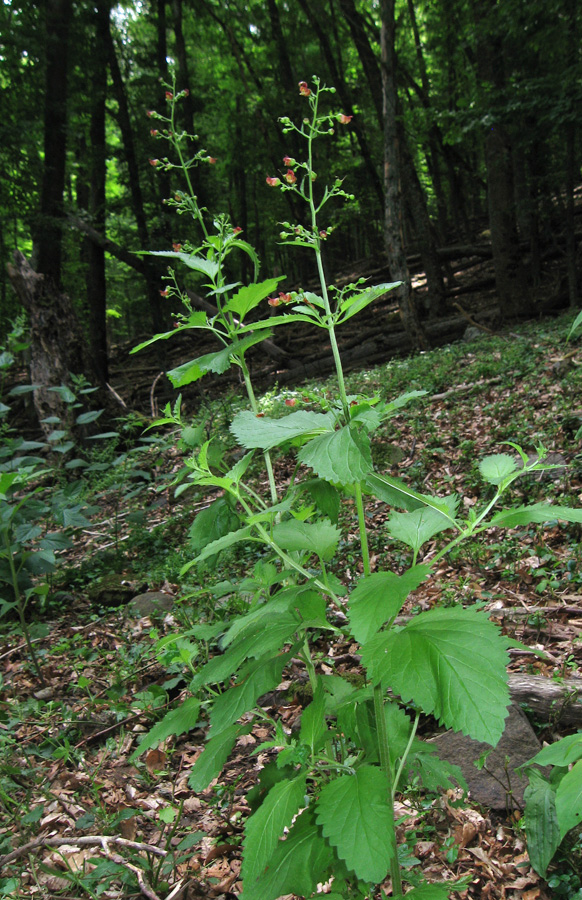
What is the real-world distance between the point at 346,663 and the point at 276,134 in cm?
1551

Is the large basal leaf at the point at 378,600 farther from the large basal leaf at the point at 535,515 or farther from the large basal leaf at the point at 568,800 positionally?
the large basal leaf at the point at 568,800

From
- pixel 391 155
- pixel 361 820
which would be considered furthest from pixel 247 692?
pixel 391 155

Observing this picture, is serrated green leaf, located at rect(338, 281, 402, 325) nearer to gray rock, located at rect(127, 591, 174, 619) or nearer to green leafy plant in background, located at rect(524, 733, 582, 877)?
green leafy plant in background, located at rect(524, 733, 582, 877)

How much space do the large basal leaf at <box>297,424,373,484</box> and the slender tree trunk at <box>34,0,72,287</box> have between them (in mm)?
8599

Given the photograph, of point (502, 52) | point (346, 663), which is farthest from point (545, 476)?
point (502, 52)

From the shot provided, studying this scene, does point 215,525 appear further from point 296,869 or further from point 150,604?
point 150,604

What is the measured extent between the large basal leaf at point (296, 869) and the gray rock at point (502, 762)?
1055 mm

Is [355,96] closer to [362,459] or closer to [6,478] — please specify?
[6,478]

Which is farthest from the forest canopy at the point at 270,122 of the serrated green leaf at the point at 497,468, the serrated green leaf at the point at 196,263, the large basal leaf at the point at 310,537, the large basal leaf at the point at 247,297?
the large basal leaf at the point at 310,537

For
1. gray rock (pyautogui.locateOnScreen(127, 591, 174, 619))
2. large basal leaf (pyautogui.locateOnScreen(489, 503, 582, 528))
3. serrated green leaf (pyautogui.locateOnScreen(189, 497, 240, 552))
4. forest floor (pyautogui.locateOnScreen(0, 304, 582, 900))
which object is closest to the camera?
large basal leaf (pyautogui.locateOnScreen(489, 503, 582, 528))

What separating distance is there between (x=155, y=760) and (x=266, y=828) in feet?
5.61

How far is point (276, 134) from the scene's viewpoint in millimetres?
14961

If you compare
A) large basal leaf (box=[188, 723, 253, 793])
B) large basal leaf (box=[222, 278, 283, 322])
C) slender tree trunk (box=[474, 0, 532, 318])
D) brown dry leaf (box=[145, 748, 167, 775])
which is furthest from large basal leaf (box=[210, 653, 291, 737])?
slender tree trunk (box=[474, 0, 532, 318])

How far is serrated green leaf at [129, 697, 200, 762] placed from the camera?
1558 millimetres
